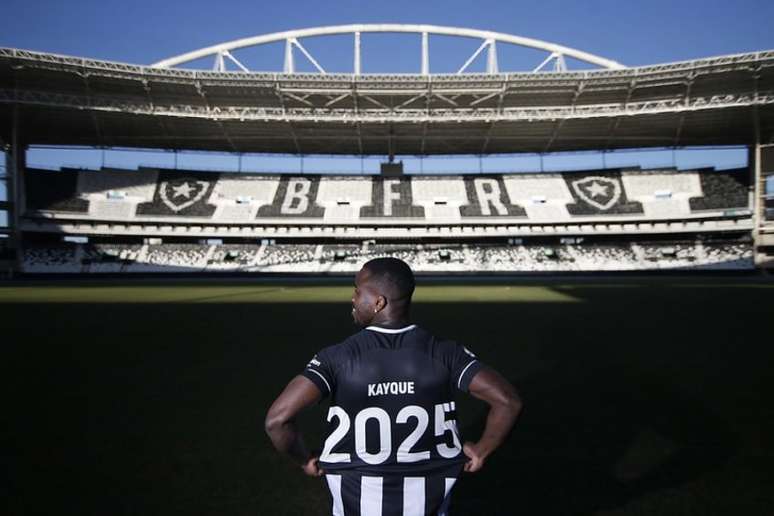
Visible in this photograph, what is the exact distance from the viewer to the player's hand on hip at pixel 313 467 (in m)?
1.72

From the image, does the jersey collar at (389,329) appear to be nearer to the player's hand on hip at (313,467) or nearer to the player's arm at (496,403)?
the player's arm at (496,403)

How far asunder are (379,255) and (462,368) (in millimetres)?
39969

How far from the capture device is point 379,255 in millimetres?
41625

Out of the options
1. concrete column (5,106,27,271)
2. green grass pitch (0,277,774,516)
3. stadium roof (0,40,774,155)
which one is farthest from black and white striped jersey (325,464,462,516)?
concrete column (5,106,27,271)

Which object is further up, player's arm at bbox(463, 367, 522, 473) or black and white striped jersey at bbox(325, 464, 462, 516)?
player's arm at bbox(463, 367, 522, 473)

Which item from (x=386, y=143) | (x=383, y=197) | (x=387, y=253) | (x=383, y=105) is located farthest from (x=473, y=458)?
(x=383, y=197)

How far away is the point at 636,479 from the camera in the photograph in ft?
10.1

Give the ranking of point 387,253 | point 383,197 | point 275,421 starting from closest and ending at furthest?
point 275,421 → point 387,253 → point 383,197

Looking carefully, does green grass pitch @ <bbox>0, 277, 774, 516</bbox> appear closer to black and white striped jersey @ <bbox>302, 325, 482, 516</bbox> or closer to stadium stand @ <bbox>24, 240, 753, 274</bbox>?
black and white striped jersey @ <bbox>302, 325, 482, 516</bbox>

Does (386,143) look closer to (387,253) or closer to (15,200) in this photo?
(387,253)

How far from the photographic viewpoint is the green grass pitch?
2.88 metres

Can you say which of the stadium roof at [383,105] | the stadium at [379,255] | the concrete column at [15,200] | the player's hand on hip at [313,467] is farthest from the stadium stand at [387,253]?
the player's hand on hip at [313,467]

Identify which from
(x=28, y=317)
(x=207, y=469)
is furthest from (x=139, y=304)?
(x=207, y=469)

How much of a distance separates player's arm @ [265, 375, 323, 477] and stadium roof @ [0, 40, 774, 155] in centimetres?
3388
